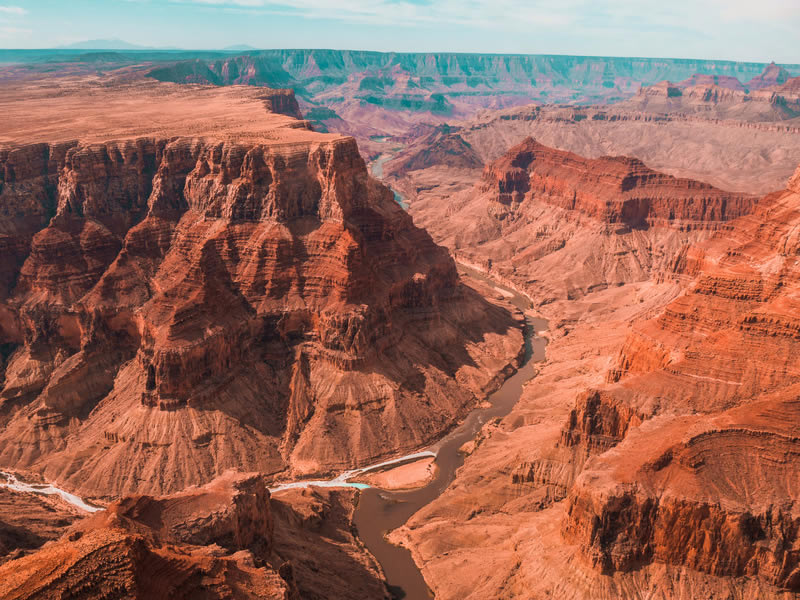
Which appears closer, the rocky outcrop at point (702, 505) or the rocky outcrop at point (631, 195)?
the rocky outcrop at point (702, 505)

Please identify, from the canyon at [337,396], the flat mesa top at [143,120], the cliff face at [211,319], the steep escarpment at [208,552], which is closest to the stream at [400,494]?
the canyon at [337,396]

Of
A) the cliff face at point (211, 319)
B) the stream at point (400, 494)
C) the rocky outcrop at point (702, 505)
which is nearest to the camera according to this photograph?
the rocky outcrop at point (702, 505)

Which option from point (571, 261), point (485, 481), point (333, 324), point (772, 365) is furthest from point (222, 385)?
point (571, 261)

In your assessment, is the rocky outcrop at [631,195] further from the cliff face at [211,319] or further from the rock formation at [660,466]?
the cliff face at [211,319]

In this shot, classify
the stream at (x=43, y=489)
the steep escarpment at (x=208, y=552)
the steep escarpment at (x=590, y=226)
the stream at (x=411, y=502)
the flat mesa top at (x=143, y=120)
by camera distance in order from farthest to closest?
the steep escarpment at (x=590, y=226) → the flat mesa top at (x=143, y=120) → the stream at (x=43, y=489) → the stream at (x=411, y=502) → the steep escarpment at (x=208, y=552)

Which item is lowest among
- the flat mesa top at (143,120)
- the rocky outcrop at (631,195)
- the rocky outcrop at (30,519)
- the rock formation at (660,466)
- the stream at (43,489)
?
the stream at (43,489)

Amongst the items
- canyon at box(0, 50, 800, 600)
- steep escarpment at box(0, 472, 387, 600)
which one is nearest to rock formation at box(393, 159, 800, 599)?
canyon at box(0, 50, 800, 600)

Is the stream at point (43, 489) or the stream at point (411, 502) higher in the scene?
the stream at point (411, 502)

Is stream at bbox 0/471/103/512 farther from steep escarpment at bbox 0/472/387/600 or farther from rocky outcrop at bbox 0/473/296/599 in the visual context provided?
Result: rocky outcrop at bbox 0/473/296/599
